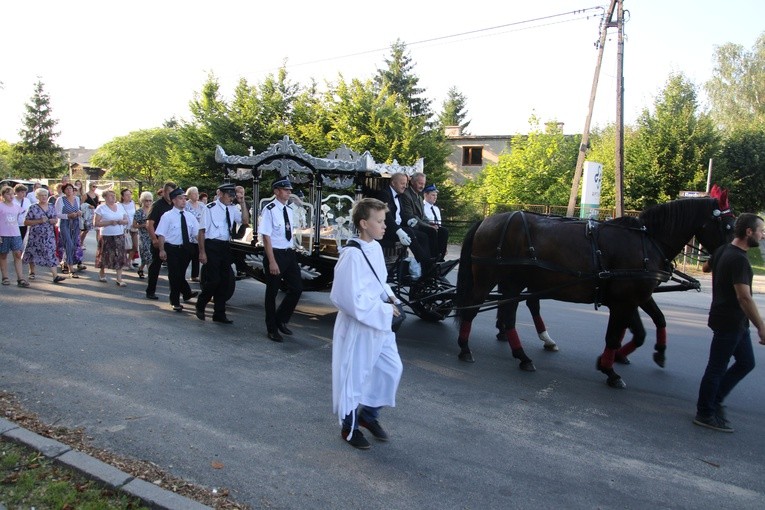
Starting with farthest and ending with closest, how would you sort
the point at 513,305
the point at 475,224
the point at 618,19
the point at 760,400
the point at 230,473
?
the point at 618,19, the point at 475,224, the point at 513,305, the point at 760,400, the point at 230,473

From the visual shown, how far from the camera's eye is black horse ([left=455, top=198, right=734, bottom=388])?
5840 millimetres

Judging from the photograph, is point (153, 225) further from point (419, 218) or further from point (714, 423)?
point (714, 423)

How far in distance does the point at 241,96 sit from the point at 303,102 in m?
2.69

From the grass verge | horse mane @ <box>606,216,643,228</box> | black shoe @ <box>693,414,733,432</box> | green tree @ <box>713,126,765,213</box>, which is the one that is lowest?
black shoe @ <box>693,414,733,432</box>

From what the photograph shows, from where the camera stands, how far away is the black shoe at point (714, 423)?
194 inches

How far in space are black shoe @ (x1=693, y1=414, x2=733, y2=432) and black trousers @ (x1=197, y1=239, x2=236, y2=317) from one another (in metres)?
5.87

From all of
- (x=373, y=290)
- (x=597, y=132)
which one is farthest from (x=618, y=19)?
(x=597, y=132)

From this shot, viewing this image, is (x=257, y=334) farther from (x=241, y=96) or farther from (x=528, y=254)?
(x=241, y=96)

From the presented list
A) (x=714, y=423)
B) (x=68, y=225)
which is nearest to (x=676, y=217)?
(x=714, y=423)

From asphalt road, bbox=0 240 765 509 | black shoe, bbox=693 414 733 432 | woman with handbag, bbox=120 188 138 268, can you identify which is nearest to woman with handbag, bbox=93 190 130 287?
woman with handbag, bbox=120 188 138 268

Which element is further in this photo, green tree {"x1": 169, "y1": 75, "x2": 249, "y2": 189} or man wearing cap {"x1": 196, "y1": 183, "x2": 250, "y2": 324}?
green tree {"x1": 169, "y1": 75, "x2": 249, "y2": 189}

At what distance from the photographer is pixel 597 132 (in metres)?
43.0

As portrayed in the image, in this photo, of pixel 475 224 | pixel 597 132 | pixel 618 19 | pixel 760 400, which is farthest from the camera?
pixel 597 132

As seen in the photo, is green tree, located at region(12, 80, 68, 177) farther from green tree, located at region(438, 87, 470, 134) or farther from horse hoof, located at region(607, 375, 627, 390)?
horse hoof, located at region(607, 375, 627, 390)
